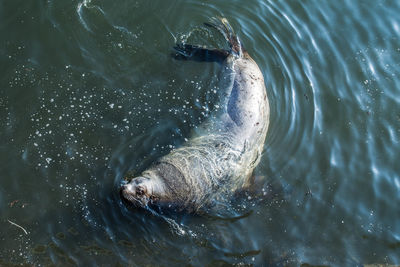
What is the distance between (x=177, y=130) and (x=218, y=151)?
82cm

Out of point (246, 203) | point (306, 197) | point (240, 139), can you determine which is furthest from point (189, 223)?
point (306, 197)

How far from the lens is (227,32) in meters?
8.56

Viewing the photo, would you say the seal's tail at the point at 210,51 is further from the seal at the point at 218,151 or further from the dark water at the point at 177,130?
the dark water at the point at 177,130

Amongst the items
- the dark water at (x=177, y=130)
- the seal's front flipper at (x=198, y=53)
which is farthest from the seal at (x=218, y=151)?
the dark water at (x=177, y=130)

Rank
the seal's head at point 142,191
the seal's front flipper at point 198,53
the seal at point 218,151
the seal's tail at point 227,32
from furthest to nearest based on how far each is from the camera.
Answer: the seal's tail at point 227,32, the seal's front flipper at point 198,53, the seal at point 218,151, the seal's head at point 142,191

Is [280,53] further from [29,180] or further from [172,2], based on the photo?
[29,180]

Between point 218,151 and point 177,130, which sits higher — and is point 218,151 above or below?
below

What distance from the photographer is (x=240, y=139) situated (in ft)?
22.8

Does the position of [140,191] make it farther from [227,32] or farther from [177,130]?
[227,32]

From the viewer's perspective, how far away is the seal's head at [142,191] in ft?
18.5

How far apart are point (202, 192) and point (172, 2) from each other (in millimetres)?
4323

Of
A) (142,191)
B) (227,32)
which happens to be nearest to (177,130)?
(142,191)

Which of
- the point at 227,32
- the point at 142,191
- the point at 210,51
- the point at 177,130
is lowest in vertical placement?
the point at 142,191

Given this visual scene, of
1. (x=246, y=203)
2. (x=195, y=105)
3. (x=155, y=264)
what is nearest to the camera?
(x=155, y=264)
